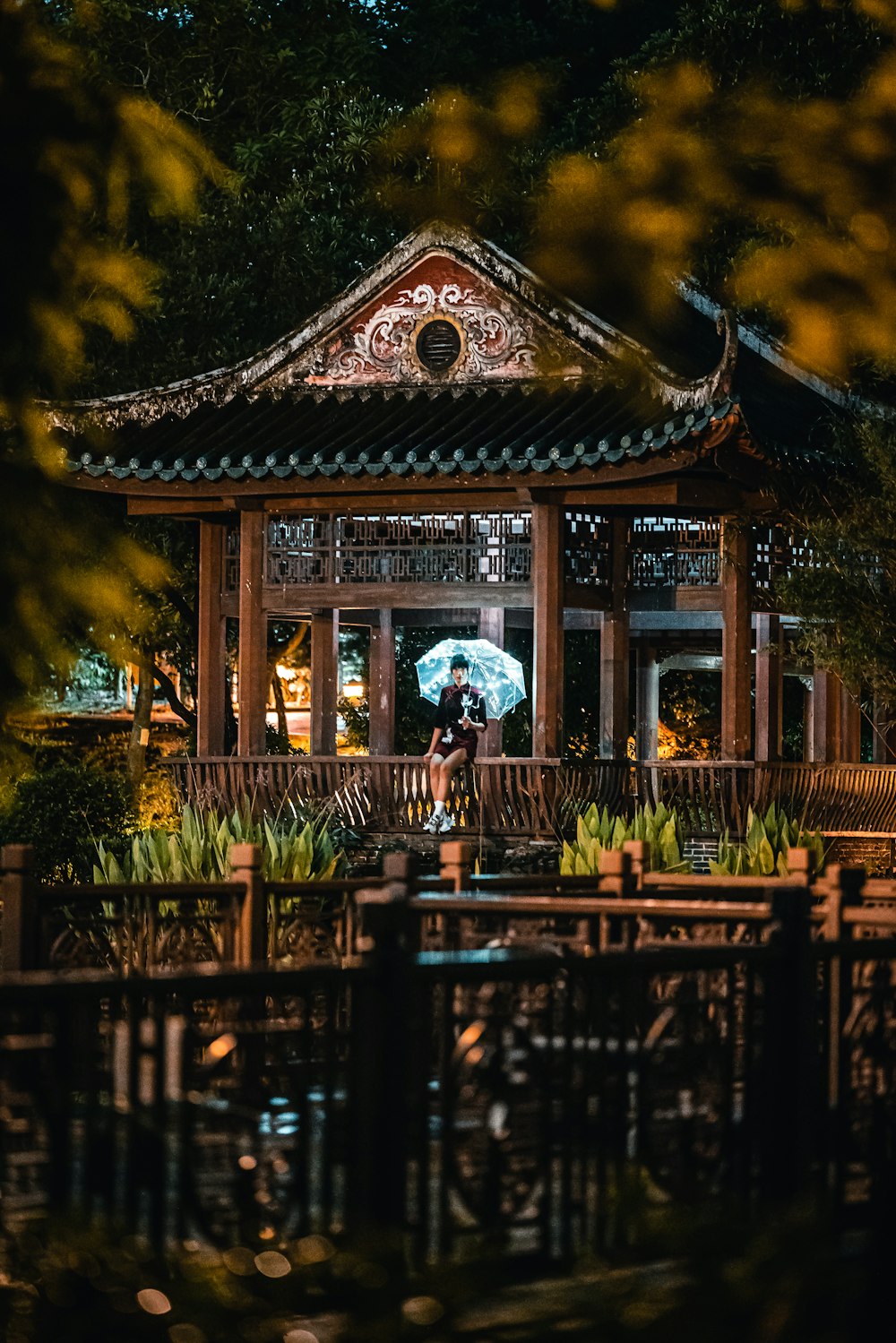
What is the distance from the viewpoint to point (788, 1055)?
528 cm

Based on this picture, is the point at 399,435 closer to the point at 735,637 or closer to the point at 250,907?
the point at 735,637

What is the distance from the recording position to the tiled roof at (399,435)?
52.3 feet

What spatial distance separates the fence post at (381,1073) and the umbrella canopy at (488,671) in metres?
12.4

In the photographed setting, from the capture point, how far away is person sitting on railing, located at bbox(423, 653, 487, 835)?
16094 mm

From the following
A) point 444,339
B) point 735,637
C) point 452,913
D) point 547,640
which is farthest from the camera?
point 444,339

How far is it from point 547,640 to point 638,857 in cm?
775

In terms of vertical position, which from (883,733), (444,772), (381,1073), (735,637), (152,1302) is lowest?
(152,1302)

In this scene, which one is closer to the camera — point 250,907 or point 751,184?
point 250,907

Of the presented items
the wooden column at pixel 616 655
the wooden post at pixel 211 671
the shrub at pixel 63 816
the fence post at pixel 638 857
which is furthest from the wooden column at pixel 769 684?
the fence post at pixel 638 857

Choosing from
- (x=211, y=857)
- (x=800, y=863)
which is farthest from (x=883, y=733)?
(x=800, y=863)

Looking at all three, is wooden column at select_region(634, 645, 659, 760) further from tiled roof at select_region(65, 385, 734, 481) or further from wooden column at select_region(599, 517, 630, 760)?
tiled roof at select_region(65, 385, 734, 481)

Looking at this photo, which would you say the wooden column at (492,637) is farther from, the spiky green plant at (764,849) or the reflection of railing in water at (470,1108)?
the reflection of railing in water at (470,1108)

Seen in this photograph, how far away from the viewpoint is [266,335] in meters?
24.1

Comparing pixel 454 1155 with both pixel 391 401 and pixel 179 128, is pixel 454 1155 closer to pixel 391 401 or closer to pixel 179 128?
pixel 179 128
